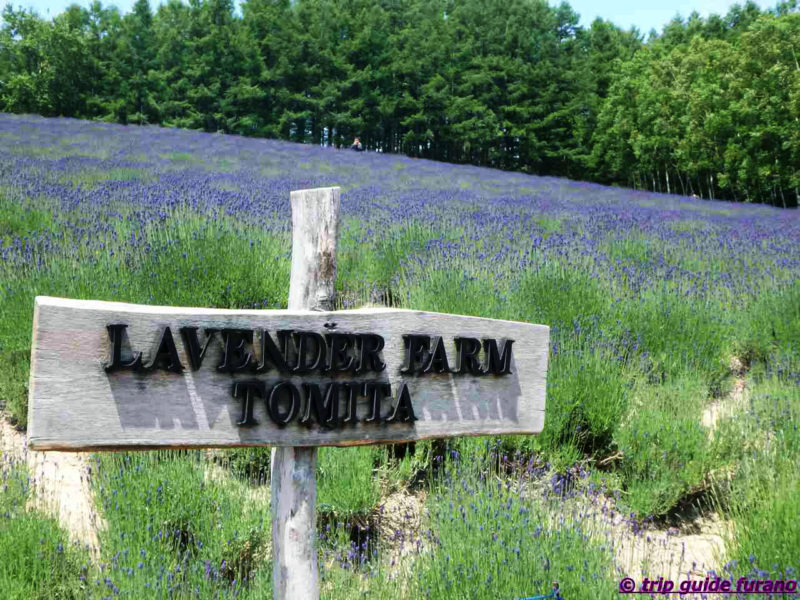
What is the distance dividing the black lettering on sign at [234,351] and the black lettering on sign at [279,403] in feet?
0.28

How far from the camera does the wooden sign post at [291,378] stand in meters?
1.13

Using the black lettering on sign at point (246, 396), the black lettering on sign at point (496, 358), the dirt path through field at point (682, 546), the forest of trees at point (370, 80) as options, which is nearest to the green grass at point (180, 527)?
the black lettering on sign at point (246, 396)

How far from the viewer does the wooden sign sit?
112 centimetres

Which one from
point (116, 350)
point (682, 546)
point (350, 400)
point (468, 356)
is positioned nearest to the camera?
point (116, 350)

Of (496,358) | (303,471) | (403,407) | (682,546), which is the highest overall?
(496,358)

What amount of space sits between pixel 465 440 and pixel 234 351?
178 centimetres

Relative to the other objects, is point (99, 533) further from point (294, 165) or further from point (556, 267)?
point (294, 165)

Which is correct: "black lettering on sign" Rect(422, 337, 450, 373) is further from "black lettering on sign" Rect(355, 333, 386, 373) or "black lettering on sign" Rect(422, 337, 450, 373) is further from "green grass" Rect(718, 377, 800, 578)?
"green grass" Rect(718, 377, 800, 578)

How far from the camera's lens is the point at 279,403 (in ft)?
4.31

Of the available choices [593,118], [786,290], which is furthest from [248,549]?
[593,118]

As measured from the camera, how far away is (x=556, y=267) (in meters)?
4.23

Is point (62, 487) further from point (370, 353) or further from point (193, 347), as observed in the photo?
point (370, 353)

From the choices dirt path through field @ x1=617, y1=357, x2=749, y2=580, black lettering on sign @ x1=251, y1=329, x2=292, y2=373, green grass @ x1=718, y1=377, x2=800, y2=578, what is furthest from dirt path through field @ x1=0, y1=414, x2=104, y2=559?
green grass @ x1=718, y1=377, x2=800, y2=578

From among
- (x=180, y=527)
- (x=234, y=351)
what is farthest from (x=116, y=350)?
(x=180, y=527)
